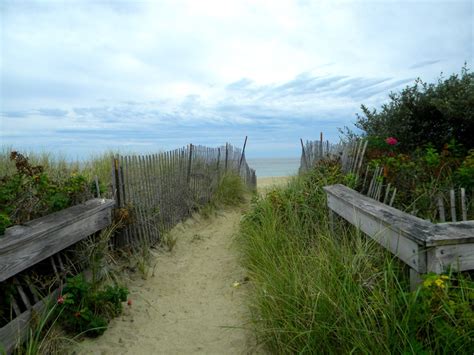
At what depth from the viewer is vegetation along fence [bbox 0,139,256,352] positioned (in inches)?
130

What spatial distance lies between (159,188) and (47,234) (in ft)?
10.8

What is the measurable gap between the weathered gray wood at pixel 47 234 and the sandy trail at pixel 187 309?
0.94 m

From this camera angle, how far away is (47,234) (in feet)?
11.8

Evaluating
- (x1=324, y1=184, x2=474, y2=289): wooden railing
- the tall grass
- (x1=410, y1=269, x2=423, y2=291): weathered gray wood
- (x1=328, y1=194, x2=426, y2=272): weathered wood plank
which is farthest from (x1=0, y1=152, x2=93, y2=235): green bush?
(x1=410, y1=269, x2=423, y2=291): weathered gray wood

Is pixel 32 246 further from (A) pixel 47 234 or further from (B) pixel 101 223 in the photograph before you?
(B) pixel 101 223

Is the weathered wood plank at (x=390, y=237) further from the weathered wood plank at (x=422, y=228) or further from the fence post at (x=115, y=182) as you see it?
the fence post at (x=115, y=182)

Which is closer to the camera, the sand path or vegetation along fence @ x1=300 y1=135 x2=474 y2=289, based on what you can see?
vegetation along fence @ x1=300 y1=135 x2=474 y2=289

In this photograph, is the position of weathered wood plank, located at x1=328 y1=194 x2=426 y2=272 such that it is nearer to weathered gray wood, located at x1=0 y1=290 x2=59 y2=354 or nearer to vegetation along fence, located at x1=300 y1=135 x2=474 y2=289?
vegetation along fence, located at x1=300 y1=135 x2=474 y2=289

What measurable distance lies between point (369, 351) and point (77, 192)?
12.4 ft

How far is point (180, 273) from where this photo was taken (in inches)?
227

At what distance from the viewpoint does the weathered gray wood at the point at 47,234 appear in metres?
3.14

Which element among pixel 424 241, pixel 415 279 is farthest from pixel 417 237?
pixel 415 279

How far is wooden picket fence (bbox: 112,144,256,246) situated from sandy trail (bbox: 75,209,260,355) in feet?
1.81

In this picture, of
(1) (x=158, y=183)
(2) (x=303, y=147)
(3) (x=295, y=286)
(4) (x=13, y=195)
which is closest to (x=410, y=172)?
(3) (x=295, y=286)
